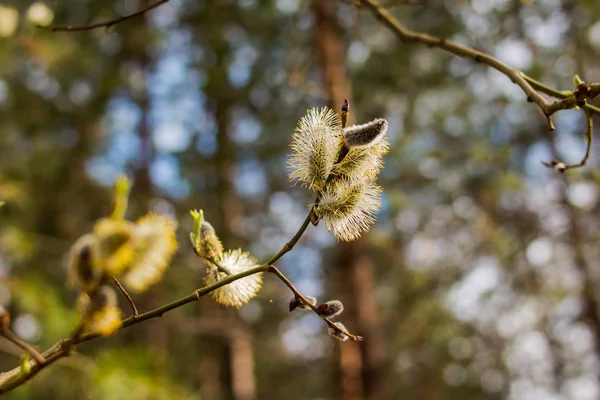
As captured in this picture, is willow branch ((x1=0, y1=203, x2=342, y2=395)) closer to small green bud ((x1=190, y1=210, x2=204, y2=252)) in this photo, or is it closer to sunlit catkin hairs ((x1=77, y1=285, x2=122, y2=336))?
sunlit catkin hairs ((x1=77, y1=285, x2=122, y2=336))

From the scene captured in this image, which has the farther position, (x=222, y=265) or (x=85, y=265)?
(x=222, y=265)

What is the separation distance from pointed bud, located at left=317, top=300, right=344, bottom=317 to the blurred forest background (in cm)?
380

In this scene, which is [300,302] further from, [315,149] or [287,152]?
[287,152]

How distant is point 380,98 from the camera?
7367 millimetres

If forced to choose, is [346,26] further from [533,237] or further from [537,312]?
[537,312]

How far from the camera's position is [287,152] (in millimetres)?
7930

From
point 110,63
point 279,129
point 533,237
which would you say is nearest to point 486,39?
point 533,237

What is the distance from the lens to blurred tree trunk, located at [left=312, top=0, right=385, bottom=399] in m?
5.02

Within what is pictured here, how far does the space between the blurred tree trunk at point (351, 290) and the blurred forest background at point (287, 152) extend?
0.06ft

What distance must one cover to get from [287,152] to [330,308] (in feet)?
21.9

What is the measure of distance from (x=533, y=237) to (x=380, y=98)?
277cm

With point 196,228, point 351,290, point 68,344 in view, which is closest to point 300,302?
point 196,228

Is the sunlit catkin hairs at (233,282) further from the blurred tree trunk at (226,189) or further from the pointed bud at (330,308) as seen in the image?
the blurred tree trunk at (226,189)

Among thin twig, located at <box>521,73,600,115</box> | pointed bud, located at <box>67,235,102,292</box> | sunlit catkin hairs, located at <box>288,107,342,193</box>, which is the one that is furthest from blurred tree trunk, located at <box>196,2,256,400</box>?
pointed bud, located at <box>67,235,102,292</box>
